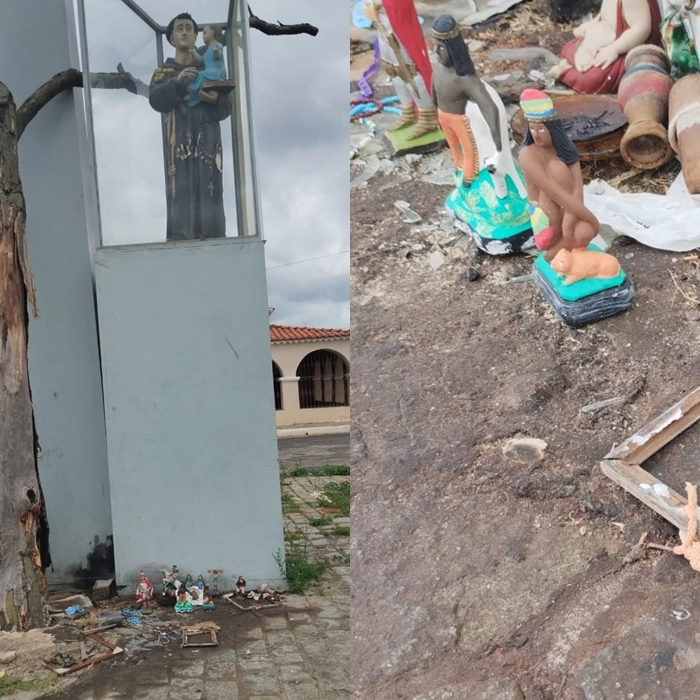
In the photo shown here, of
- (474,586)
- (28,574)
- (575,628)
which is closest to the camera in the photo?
(575,628)

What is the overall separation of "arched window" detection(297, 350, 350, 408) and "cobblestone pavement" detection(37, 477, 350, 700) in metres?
7.66

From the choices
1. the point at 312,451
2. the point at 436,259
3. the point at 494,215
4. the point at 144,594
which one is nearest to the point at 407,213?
the point at 436,259

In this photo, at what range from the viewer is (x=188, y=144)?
149 inches

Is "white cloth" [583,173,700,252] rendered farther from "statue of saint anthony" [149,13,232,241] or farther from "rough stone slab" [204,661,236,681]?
"rough stone slab" [204,661,236,681]

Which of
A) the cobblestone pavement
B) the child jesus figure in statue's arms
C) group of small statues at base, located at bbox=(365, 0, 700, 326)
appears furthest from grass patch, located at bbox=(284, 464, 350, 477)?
group of small statues at base, located at bbox=(365, 0, 700, 326)

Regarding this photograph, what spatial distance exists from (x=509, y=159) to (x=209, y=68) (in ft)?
4.99

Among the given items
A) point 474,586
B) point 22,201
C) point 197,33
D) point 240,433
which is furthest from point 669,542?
point 197,33

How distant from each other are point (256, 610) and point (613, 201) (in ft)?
6.86

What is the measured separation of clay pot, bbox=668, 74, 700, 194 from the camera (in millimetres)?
3117

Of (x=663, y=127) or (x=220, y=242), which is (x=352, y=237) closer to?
(x=220, y=242)

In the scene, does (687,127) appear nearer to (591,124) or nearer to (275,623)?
(591,124)

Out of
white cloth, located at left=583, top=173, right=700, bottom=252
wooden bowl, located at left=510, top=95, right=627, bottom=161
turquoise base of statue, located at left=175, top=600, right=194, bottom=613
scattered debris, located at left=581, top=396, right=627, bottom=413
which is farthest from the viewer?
turquoise base of statue, located at left=175, top=600, right=194, bottom=613

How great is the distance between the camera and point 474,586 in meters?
1.95

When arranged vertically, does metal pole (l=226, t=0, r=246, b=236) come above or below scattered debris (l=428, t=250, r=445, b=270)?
above
